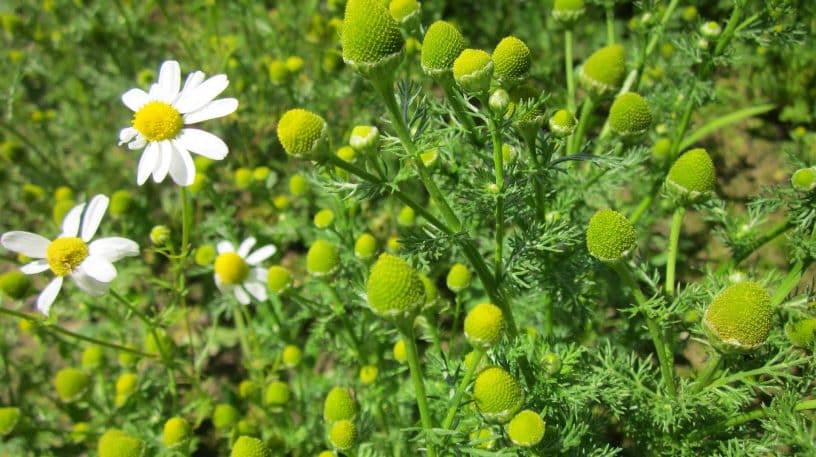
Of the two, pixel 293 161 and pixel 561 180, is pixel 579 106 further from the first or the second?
pixel 293 161

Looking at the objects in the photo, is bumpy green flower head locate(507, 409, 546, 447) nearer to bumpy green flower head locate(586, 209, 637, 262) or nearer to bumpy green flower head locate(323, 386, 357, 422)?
bumpy green flower head locate(586, 209, 637, 262)

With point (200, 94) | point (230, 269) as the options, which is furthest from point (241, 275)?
point (200, 94)

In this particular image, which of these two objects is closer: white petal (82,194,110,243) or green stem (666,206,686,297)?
green stem (666,206,686,297)

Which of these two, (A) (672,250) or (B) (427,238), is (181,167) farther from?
(A) (672,250)

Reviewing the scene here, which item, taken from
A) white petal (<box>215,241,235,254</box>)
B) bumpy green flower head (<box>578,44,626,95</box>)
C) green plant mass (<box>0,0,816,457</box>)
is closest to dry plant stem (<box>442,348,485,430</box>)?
green plant mass (<box>0,0,816,457</box>)

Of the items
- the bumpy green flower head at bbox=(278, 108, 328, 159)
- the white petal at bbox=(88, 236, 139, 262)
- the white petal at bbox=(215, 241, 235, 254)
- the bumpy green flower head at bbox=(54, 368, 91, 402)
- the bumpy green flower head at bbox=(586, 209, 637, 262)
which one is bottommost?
the bumpy green flower head at bbox=(586, 209, 637, 262)

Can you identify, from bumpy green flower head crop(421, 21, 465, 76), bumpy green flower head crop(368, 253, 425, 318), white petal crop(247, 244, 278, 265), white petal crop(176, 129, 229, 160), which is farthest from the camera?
white petal crop(247, 244, 278, 265)

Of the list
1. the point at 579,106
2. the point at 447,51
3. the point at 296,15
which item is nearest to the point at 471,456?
the point at 447,51

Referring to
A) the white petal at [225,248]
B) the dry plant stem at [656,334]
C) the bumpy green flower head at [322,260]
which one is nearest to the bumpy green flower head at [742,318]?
the dry plant stem at [656,334]
